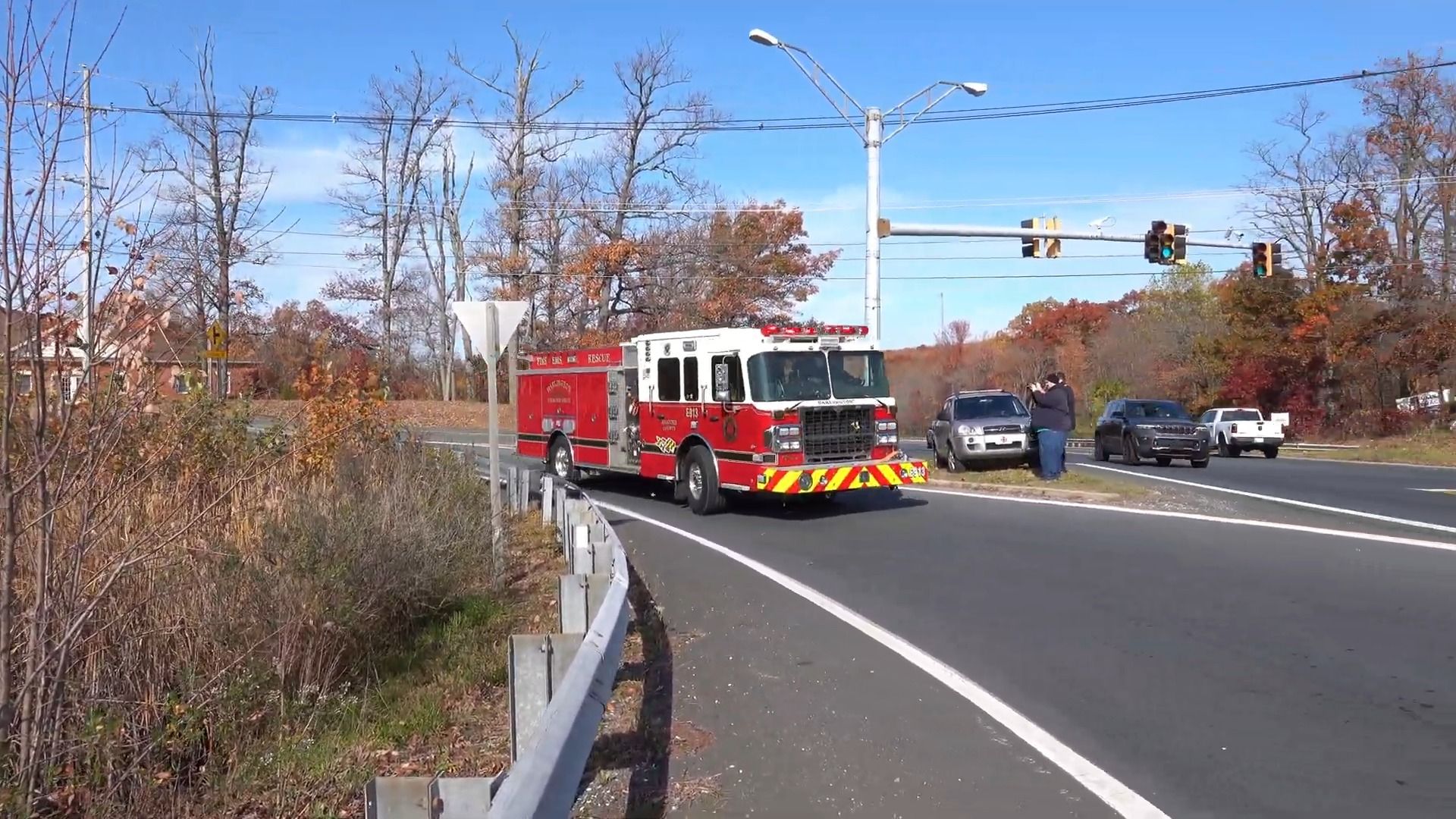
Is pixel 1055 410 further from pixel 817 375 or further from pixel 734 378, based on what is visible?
pixel 734 378

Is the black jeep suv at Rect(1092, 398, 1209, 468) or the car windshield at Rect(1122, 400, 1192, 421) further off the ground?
the car windshield at Rect(1122, 400, 1192, 421)

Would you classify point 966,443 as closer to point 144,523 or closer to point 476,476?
point 476,476

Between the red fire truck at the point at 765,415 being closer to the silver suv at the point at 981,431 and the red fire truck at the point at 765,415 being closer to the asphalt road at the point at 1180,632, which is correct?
the asphalt road at the point at 1180,632

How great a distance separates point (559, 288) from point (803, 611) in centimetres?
3765

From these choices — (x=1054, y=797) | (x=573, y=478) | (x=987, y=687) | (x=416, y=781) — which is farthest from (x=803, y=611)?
(x=573, y=478)

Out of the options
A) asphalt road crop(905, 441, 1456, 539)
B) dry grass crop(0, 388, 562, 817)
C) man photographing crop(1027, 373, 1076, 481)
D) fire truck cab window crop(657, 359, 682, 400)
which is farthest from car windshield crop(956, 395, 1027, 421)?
dry grass crop(0, 388, 562, 817)

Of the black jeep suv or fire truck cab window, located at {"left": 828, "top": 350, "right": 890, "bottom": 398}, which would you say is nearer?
fire truck cab window, located at {"left": 828, "top": 350, "right": 890, "bottom": 398}

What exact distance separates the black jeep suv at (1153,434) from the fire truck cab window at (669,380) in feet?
46.9

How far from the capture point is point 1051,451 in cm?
1994

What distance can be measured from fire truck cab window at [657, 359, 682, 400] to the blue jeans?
6416 mm

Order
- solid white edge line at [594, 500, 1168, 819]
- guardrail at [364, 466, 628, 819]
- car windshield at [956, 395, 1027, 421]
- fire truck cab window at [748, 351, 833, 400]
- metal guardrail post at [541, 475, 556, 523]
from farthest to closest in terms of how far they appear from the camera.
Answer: car windshield at [956, 395, 1027, 421], fire truck cab window at [748, 351, 833, 400], metal guardrail post at [541, 475, 556, 523], solid white edge line at [594, 500, 1168, 819], guardrail at [364, 466, 628, 819]

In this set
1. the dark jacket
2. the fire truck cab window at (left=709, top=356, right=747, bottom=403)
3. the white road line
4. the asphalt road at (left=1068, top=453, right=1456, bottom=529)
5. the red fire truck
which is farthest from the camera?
the dark jacket

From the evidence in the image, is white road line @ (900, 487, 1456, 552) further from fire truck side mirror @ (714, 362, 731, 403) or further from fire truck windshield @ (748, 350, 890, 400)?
fire truck side mirror @ (714, 362, 731, 403)

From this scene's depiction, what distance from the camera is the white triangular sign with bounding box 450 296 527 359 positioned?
36.9 ft
